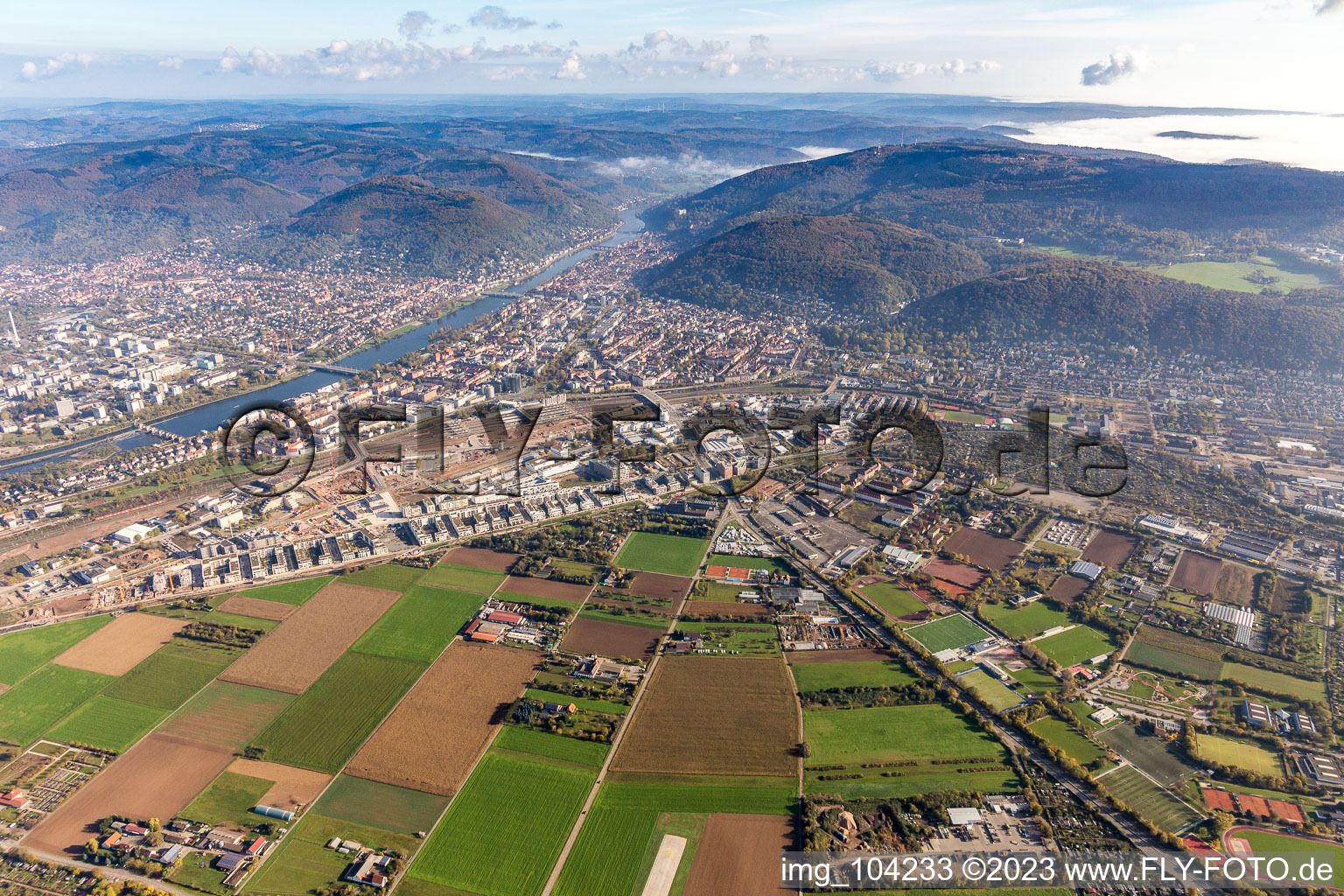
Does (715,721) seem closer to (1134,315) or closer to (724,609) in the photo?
(724,609)

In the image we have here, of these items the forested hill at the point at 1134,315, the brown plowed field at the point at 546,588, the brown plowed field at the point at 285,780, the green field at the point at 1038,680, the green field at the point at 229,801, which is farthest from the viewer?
the forested hill at the point at 1134,315

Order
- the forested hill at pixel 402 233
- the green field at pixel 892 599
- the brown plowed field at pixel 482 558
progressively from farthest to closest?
the forested hill at pixel 402 233, the brown plowed field at pixel 482 558, the green field at pixel 892 599

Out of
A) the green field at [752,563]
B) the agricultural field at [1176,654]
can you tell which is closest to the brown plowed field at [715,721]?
the green field at [752,563]

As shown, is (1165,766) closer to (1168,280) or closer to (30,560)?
(30,560)

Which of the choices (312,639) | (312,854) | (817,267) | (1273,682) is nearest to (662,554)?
(312,639)

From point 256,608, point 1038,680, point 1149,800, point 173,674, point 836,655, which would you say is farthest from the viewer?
point 256,608

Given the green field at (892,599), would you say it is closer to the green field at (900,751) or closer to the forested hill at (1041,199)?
the green field at (900,751)
